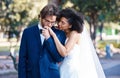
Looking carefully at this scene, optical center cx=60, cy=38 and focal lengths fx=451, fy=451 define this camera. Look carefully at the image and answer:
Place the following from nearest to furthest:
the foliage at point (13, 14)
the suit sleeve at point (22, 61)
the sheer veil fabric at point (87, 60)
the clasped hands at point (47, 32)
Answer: the clasped hands at point (47, 32)
the suit sleeve at point (22, 61)
the sheer veil fabric at point (87, 60)
the foliage at point (13, 14)

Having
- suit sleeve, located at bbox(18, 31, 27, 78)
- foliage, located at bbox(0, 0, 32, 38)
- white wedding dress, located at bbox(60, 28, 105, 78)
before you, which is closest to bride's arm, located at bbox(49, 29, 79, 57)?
white wedding dress, located at bbox(60, 28, 105, 78)

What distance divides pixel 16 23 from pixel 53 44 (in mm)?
29658

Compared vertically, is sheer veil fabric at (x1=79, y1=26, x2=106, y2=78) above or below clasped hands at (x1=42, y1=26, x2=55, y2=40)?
below

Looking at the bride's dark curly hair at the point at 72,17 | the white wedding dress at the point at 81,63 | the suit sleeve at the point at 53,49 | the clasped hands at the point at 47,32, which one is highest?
the bride's dark curly hair at the point at 72,17

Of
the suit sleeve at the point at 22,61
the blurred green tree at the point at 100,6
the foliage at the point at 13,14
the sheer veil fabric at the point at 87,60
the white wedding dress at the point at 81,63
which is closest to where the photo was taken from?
the suit sleeve at the point at 22,61

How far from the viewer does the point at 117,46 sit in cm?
4197

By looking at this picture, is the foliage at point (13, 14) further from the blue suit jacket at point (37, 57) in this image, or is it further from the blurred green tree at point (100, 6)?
the blue suit jacket at point (37, 57)

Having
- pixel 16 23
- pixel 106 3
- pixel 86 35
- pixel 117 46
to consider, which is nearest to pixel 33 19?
pixel 16 23

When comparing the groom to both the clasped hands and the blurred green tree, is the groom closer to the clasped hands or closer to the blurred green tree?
the clasped hands

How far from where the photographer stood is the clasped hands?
4895 millimetres

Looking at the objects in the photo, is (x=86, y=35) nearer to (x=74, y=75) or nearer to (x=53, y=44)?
(x=74, y=75)

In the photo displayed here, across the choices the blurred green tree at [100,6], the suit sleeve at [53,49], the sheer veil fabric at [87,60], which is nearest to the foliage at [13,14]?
the blurred green tree at [100,6]

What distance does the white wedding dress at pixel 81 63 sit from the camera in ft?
17.7

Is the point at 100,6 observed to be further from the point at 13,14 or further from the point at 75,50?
the point at 75,50
